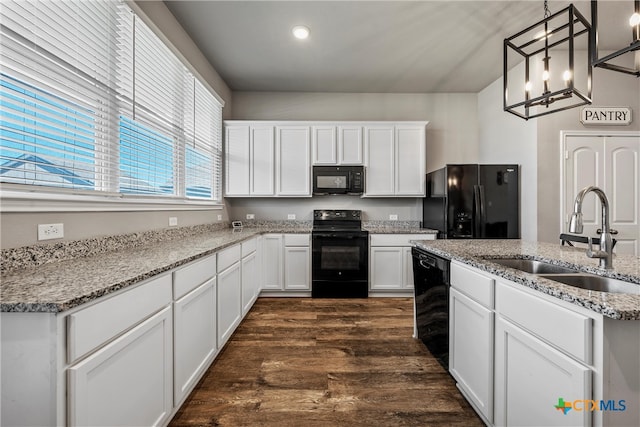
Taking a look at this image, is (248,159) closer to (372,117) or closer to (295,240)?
(295,240)

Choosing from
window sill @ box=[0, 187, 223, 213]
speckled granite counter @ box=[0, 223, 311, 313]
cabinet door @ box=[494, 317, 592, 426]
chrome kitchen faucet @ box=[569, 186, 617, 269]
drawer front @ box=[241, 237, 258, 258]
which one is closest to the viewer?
speckled granite counter @ box=[0, 223, 311, 313]

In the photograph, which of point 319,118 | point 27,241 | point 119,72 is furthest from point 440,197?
point 27,241

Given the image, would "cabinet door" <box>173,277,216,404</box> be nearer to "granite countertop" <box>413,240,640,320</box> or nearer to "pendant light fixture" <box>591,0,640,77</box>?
"granite countertop" <box>413,240,640,320</box>

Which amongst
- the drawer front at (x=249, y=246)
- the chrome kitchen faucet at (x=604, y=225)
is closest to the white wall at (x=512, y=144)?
the chrome kitchen faucet at (x=604, y=225)

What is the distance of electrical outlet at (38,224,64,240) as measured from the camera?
1.35 meters

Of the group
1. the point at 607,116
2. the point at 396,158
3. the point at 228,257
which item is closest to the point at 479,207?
the point at 396,158

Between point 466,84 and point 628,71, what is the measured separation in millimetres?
3023

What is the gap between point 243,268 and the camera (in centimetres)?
288

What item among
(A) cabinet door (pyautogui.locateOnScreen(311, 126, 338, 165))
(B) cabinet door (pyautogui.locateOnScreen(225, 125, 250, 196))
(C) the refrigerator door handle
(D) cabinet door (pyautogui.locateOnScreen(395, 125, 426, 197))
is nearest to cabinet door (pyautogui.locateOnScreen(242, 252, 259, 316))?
(B) cabinet door (pyautogui.locateOnScreen(225, 125, 250, 196))

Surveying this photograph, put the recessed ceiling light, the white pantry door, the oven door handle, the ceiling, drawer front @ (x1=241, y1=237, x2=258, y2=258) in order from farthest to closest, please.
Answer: the oven door handle < the white pantry door < drawer front @ (x1=241, y1=237, x2=258, y2=258) < the recessed ceiling light < the ceiling

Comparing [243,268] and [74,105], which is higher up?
[74,105]

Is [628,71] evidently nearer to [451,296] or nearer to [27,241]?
[451,296]

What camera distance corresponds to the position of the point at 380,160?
4.04 m

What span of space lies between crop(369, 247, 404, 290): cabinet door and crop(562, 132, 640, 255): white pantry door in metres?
1.97
